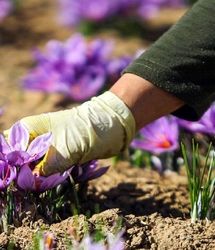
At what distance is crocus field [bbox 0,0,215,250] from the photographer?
85.0 inches

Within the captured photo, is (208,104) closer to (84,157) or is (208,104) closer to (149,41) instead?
(84,157)

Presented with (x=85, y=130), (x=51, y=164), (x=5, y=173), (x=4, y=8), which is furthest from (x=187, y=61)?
(x=4, y=8)

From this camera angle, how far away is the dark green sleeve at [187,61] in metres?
2.42

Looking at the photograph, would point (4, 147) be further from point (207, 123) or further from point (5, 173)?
point (207, 123)

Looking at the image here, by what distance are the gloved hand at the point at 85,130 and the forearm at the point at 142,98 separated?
0.02m

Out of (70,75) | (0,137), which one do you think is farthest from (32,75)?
(0,137)

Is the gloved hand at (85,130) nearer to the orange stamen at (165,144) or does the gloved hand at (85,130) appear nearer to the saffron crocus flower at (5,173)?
the saffron crocus flower at (5,173)

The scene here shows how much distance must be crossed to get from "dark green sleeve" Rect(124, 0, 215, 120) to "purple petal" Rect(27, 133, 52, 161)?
1.23 feet

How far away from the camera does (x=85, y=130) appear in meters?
2.37

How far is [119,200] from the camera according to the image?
2.69 m

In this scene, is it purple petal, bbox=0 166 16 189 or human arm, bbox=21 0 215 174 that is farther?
human arm, bbox=21 0 215 174

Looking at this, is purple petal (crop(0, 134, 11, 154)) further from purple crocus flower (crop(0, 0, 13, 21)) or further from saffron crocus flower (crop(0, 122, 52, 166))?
purple crocus flower (crop(0, 0, 13, 21))

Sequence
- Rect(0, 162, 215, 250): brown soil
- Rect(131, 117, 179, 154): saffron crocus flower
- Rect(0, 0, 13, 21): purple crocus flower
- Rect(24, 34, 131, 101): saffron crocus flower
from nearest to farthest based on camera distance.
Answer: Rect(0, 162, 215, 250): brown soil < Rect(131, 117, 179, 154): saffron crocus flower < Rect(24, 34, 131, 101): saffron crocus flower < Rect(0, 0, 13, 21): purple crocus flower

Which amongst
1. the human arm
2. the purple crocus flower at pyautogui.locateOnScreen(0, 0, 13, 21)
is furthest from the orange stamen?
the purple crocus flower at pyautogui.locateOnScreen(0, 0, 13, 21)
